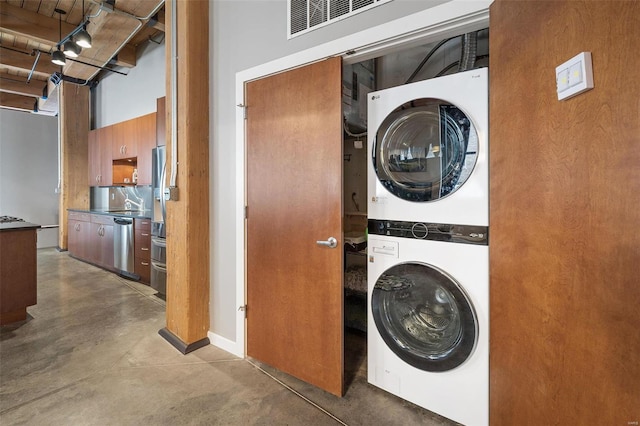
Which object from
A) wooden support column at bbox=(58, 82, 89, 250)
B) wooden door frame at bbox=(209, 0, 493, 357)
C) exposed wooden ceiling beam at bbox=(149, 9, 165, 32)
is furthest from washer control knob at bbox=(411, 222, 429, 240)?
wooden support column at bbox=(58, 82, 89, 250)

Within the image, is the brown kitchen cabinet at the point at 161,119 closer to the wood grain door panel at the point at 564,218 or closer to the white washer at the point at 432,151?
the white washer at the point at 432,151

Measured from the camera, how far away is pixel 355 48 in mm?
1640

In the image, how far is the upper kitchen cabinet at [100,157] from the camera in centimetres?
502

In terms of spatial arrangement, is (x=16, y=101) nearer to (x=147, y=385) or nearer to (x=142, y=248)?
(x=142, y=248)

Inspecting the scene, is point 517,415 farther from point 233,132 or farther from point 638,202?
point 233,132

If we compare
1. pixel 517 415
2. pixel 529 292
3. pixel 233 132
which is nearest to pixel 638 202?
pixel 529 292

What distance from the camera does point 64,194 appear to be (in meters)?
5.64

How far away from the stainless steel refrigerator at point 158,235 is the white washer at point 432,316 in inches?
104

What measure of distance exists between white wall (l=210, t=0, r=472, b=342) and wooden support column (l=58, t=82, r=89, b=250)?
5206mm

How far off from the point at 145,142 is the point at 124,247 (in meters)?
1.55

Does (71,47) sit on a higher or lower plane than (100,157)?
higher

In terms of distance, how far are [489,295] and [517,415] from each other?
472 millimetres

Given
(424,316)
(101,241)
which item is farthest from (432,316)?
(101,241)

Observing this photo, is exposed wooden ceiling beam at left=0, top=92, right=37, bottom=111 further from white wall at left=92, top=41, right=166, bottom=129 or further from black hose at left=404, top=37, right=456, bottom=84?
black hose at left=404, top=37, right=456, bottom=84
